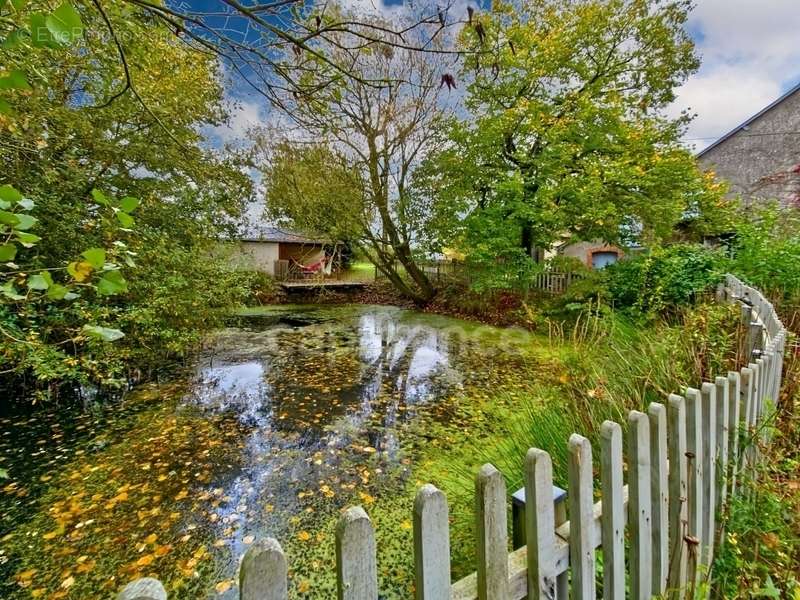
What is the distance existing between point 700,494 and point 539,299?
8.51 metres

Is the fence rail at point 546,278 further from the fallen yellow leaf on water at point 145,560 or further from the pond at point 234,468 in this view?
the fallen yellow leaf on water at point 145,560

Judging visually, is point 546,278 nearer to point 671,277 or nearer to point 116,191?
point 671,277

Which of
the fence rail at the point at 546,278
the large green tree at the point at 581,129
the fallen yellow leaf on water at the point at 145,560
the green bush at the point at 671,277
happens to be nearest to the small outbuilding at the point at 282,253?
the fence rail at the point at 546,278

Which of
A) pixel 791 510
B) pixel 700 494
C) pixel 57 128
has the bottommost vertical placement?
pixel 791 510

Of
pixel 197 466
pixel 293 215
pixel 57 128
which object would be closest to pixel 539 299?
pixel 293 215

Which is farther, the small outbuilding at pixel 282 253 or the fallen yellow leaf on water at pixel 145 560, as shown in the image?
the small outbuilding at pixel 282 253

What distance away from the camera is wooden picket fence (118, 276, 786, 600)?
67 centimetres

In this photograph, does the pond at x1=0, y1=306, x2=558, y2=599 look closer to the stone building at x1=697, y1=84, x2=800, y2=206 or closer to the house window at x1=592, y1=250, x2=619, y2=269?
the stone building at x1=697, y1=84, x2=800, y2=206

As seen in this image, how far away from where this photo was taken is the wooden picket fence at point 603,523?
2.18 feet

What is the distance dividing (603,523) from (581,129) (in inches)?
357

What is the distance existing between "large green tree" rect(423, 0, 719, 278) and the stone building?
172 inches

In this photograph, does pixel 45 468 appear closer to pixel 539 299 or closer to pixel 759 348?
pixel 759 348

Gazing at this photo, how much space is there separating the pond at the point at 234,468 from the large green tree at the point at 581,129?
4.24m

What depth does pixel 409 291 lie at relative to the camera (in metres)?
12.6
